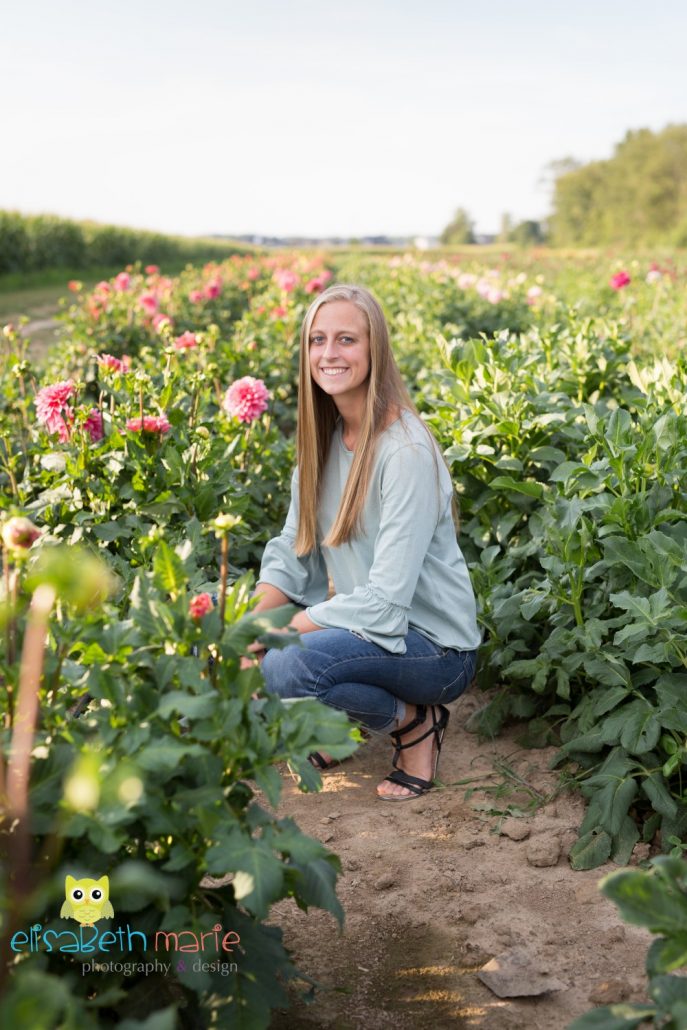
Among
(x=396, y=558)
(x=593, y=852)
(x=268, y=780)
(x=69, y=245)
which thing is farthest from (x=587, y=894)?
(x=69, y=245)

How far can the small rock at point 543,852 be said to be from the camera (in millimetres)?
2488

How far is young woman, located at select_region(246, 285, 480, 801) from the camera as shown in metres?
2.71

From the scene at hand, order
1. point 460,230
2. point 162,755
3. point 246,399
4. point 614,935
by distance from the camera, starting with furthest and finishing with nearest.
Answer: point 460,230 < point 246,399 < point 614,935 < point 162,755

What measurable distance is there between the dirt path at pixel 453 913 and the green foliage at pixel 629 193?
172 ft

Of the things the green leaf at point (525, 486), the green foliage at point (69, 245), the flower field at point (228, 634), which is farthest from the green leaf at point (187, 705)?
the green foliage at point (69, 245)

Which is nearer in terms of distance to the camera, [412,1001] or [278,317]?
[412,1001]

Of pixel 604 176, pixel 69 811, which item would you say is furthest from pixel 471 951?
pixel 604 176

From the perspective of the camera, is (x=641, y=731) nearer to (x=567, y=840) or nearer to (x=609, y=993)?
(x=567, y=840)

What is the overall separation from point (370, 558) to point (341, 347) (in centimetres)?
62

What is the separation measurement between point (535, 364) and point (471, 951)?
2.87 metres

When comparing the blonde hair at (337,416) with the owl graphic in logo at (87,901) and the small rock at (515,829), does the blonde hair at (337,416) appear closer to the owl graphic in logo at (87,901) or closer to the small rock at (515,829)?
the small rock at (515,829)

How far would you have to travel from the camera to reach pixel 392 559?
2.68 metres

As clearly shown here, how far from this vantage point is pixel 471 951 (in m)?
2.15

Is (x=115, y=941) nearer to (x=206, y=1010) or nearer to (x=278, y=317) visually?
(x=206, y=1010)
